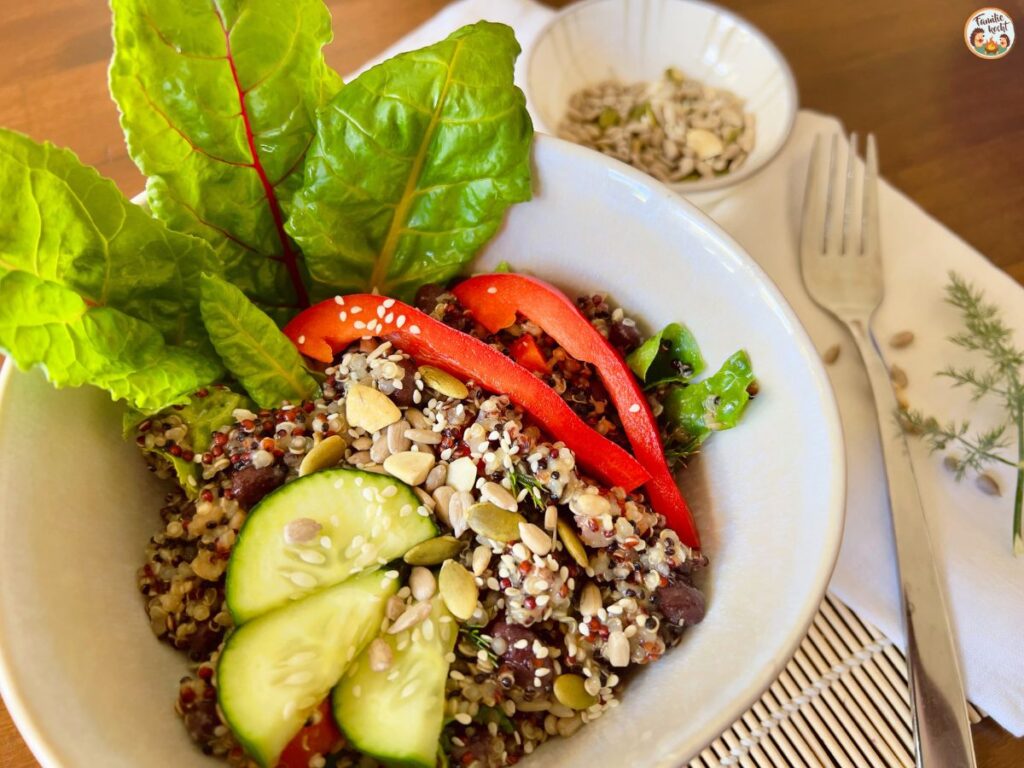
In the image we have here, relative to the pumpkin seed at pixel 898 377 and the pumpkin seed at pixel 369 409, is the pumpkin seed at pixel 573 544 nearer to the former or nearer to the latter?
the pumpkin seed at pixel 369 409

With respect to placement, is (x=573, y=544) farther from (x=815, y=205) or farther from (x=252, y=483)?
(x=815, y=205)

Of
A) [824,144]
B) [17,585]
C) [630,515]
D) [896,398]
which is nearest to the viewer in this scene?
[17,585]

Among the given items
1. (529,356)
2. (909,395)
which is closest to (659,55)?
(909,395)

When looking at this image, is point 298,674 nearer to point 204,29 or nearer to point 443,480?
point 443,480

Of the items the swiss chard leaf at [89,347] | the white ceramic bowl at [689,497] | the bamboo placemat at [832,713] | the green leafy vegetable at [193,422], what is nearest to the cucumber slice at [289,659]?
the white ceramic bowl at [689,497]

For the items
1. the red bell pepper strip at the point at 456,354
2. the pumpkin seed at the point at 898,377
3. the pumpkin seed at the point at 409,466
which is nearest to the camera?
the pumpkin seed at the point at 409,466

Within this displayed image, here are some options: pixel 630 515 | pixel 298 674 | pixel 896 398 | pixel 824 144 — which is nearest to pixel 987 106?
pixel 824 144
